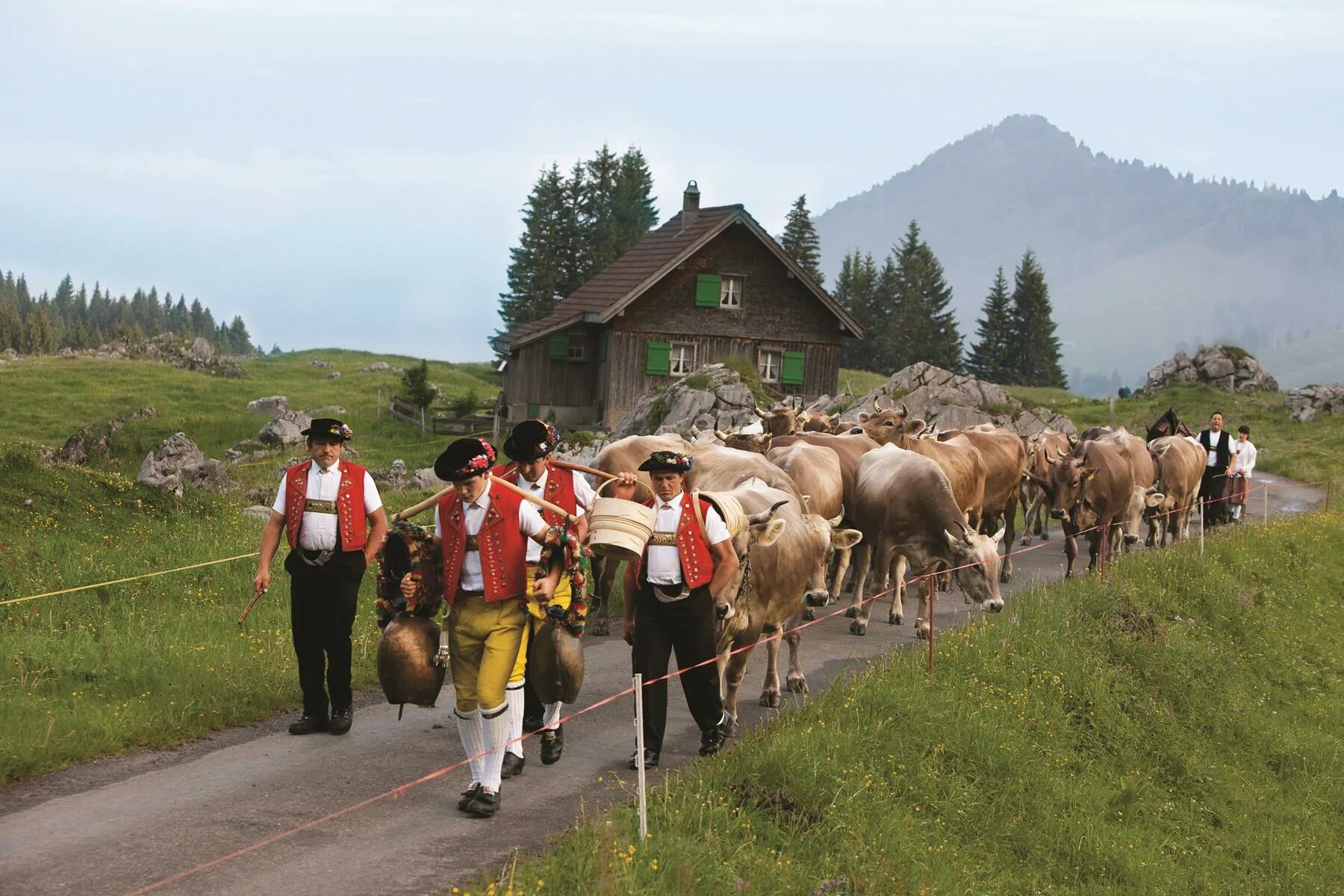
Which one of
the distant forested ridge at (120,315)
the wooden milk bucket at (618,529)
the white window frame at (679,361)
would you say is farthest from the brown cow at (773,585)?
the distant forested ridge at (120,315)

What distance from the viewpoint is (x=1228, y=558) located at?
2014cm

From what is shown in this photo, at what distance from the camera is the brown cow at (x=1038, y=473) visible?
23.5 metres

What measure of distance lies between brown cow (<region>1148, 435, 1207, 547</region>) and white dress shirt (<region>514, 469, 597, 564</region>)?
1470 centimetres

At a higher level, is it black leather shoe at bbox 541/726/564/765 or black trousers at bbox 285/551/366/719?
black trousers at bbox 285/551/366/719

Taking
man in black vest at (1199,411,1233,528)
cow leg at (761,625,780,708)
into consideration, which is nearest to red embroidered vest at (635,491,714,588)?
cow leg at (761,625,780,708)

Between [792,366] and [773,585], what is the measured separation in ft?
112

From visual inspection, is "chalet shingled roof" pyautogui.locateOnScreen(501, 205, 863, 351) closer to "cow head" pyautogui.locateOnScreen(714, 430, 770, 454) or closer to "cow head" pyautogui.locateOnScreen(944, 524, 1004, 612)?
"cow head" pyautogui.locateOnScreen(714, 430, 770, 454)

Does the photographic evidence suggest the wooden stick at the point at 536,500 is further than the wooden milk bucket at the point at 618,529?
No

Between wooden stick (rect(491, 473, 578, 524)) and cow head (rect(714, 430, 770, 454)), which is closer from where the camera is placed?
wooden stick (rect(491, 473, 578, 524))

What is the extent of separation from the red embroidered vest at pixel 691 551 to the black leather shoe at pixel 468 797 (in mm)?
1897

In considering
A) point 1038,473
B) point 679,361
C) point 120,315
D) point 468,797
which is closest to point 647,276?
point 679,361

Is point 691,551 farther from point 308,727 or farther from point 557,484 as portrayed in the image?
point 308,727

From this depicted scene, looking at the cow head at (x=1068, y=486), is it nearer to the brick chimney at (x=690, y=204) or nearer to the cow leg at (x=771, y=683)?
the cow leg at (x=771, y=683)

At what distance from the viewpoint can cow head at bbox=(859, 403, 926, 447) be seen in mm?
21094
